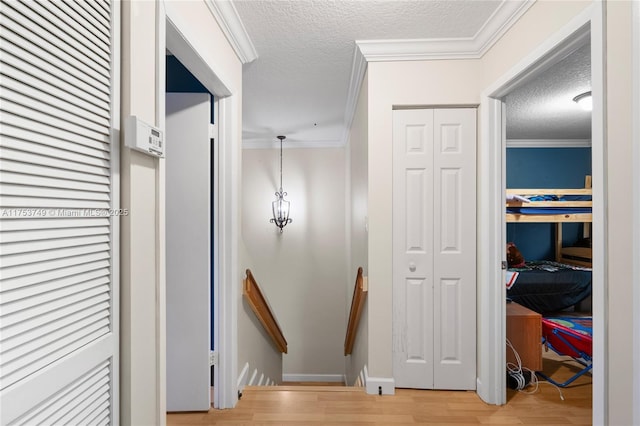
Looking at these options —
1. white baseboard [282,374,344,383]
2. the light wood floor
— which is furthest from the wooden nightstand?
white baseboard [282,374,344,383]

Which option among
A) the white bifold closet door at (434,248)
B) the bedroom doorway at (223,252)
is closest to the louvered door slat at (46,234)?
the bedroom doorway at (223,252)

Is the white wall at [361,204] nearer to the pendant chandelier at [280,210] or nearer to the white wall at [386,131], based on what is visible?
the white wall at [386,131]

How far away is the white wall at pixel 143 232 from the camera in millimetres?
955

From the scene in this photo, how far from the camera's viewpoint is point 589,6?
120cm

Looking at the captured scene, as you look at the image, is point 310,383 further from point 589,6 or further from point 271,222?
point 589,6

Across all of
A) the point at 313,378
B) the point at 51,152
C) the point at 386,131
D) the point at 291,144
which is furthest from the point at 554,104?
the point at 313,378

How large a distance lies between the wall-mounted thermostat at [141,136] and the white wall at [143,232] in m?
0.04

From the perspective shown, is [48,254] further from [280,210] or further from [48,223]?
[280,210]

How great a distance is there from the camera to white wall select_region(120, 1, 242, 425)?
955 mm

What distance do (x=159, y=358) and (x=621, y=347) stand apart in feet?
5.23

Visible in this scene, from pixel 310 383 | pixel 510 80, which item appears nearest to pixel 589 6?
pixel 510 80

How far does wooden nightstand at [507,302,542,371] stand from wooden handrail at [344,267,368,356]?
3.56 ft

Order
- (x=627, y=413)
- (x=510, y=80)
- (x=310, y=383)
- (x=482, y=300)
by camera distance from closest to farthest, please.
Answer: (x=627, y=413), (x=510, y=80), (x=482, y=300), (x=310, y=383)

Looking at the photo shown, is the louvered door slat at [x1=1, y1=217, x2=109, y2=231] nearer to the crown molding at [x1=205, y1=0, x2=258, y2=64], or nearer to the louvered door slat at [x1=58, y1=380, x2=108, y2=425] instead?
the louvered door slat at [x1=58, y1=380, x2=108, y2=425]
